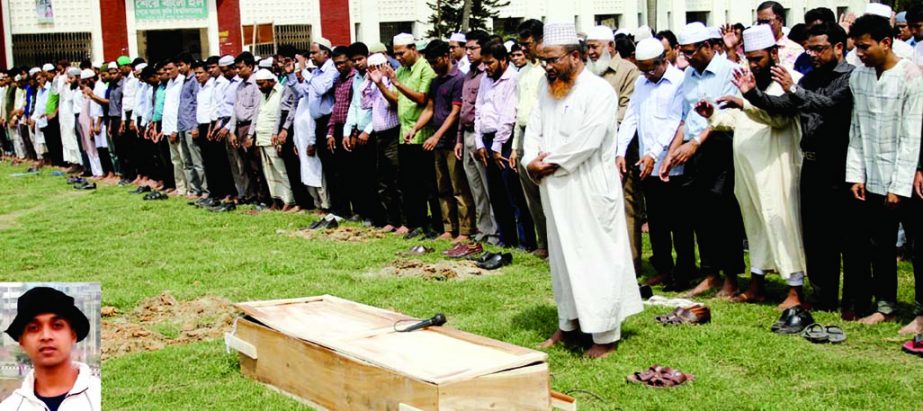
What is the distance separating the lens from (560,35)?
261 inches

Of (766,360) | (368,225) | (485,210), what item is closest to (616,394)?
(766,360)

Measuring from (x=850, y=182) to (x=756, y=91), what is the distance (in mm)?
837

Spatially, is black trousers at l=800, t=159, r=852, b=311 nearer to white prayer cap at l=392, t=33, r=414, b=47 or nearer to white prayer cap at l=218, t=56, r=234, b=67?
white prayer cap at l=392, t=33, r=414, b=47

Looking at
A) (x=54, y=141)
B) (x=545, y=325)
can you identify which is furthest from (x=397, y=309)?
(x=54, y=141)

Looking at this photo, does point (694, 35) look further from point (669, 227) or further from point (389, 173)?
point (389, 173)

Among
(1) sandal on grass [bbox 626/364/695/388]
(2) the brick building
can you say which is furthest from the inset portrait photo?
(2) the brick building

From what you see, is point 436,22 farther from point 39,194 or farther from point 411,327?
point 411,327

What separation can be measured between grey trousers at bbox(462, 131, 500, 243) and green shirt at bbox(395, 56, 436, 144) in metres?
0.69

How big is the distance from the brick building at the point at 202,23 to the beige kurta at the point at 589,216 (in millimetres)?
29398

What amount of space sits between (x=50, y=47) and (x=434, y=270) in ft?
107

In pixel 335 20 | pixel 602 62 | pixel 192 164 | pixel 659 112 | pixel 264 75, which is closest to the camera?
pixel 659 112

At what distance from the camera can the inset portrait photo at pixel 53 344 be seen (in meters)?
3.09

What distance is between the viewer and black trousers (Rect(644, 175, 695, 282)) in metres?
8.49

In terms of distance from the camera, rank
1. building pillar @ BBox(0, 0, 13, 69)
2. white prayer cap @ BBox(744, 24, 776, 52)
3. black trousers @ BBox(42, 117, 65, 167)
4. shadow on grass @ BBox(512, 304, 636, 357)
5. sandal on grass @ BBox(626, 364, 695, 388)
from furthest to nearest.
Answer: building pillar @ BBox(0, 0, 13, 69)
black trousers @ BBox(42, 117, 65, 167)
white prayer cap @ BBox(744, 24, 776, 52)
shadow on grass @ BBox(512, 304, 636, 357)
sandal on grass @ BBox(626, 364, 695, 388)
